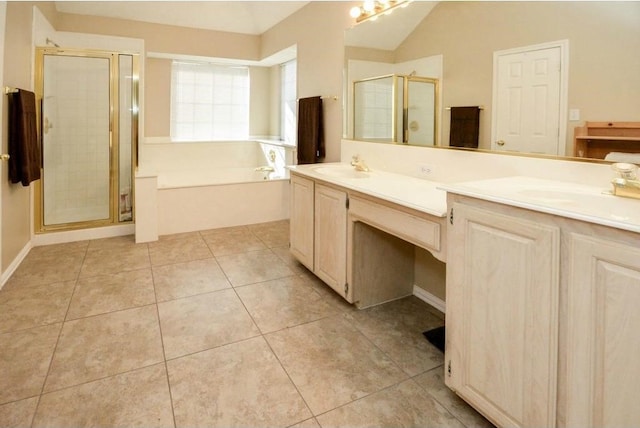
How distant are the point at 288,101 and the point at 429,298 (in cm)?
378

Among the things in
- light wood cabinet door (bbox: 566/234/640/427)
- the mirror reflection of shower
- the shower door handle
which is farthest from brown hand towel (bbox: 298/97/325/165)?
light wood cabinet door (bbox: 566/234/640/427)

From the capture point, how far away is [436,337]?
2115 mm

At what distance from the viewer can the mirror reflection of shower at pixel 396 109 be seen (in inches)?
93.9

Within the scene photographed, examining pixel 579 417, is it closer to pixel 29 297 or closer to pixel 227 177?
pixel 29 297

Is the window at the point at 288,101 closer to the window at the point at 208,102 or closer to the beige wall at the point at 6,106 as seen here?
the window at the point at 208,102

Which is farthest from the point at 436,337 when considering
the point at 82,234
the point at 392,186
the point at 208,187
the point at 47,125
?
the point at 47,125

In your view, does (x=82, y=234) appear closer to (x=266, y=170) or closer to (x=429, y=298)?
(x=266, y=170)

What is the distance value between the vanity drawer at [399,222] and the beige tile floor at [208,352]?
0.60m

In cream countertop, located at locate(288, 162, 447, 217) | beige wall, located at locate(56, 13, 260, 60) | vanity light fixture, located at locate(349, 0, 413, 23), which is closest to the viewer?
cream countertop, located at locate(288, 162, 447, 217)

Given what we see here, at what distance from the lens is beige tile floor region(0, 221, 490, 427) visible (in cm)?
155

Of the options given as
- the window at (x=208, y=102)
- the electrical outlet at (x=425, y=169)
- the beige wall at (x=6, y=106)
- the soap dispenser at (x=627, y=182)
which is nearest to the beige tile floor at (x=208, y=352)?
the beige wall at (x=6, y=106)

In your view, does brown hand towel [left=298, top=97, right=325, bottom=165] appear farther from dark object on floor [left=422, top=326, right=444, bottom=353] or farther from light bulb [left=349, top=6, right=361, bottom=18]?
dark object on floor [left=422, top=326, right=444, bottom=353]

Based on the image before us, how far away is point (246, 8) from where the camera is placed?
15.5 feet

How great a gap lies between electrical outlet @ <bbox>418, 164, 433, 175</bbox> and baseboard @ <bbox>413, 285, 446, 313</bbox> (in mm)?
757
